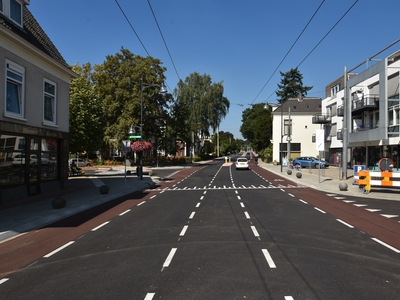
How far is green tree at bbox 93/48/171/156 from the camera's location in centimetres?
4703

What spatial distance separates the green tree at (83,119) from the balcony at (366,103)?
75.6 feet

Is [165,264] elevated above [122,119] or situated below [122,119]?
below

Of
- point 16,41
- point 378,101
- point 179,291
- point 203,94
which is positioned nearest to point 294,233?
point 179,291

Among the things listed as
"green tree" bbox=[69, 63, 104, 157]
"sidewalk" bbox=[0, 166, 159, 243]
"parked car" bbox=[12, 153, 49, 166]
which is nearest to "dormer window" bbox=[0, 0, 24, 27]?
"parked car" bbox=[12, 153, 49, 166]

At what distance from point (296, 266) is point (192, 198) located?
10295mm

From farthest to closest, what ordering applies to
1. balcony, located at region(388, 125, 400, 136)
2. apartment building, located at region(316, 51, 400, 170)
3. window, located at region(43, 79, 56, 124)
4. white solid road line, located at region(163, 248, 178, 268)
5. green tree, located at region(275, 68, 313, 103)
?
green tree, located at region(275, 68, 313, 103) → apartment building, located at region(316, 51, 400, 170) → balcony, located at region(388, 125, 400, 136) → window, located at region(43, 79, 56, 124) → white solid road line, located at region(163, 248, 178, 268)

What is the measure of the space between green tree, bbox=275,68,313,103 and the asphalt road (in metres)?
78.5

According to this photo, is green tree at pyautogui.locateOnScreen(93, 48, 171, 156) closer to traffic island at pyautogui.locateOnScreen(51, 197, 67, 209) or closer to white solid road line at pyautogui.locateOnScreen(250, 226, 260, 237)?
traffic island at pyautogui.locateOnScreen(51, 197, 67, 209)

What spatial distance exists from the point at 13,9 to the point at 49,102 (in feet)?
14.6

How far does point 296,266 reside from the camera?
6074mm

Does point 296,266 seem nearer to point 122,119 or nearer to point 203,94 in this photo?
point 122,119

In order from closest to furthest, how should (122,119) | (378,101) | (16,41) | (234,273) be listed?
(234,273) → (16,41) → (378,101) → (122,119)

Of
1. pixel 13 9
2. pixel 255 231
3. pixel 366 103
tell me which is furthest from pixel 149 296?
pixel 366 103

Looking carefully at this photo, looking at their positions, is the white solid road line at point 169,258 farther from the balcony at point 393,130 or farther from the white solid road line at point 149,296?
the balcony at point 393,130
